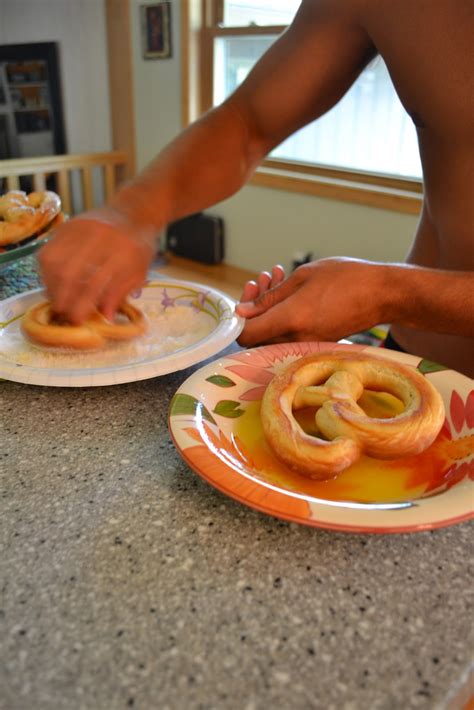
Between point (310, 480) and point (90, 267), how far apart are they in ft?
1.13

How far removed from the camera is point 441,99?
2.84 ft

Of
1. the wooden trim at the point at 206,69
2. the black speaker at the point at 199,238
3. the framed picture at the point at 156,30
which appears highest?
the framed picture at the point at 156,30

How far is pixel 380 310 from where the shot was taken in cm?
76

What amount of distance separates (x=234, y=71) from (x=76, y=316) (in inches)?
113

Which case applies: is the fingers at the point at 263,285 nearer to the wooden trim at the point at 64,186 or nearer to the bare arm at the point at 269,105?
the bare arm at the point at 269,105

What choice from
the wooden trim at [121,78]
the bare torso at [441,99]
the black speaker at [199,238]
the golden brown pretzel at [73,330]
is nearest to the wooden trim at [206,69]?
the wooden trim at [121,78]

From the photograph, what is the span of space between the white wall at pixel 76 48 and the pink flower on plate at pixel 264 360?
10.2 ft

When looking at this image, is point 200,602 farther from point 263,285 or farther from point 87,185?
point 87,185

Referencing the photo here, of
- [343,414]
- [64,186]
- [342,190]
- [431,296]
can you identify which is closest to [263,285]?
[431,296]

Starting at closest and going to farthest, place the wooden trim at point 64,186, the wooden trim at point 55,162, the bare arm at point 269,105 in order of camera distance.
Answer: the bare arm at point 269,105, the wooden trim at point 55,162, the wooden trim at point 64,186

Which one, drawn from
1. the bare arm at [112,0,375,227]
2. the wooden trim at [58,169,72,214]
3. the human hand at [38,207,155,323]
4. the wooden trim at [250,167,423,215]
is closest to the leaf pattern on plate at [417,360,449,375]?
the human hand at [38,207,155,323]

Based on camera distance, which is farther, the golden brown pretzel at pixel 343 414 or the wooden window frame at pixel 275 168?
the wooden window frame at pixel 275 168

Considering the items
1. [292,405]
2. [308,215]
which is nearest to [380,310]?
[292,405]

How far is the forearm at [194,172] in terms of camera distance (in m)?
0.83
